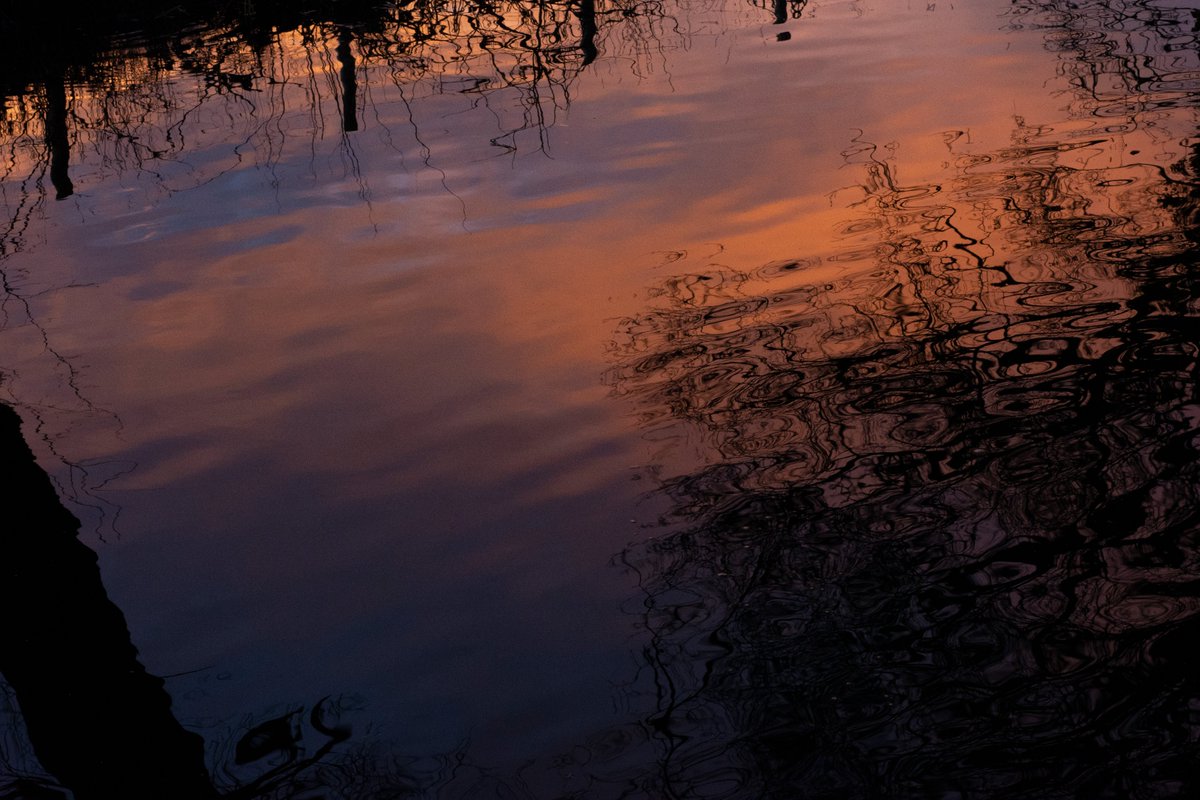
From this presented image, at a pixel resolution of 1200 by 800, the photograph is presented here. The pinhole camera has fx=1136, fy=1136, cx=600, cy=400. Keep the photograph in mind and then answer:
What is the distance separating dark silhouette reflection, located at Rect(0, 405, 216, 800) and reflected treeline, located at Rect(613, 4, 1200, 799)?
153cm

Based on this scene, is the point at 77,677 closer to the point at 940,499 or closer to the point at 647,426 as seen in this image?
the point at 647,426

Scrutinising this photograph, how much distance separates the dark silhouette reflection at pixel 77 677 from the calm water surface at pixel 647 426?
0.03m

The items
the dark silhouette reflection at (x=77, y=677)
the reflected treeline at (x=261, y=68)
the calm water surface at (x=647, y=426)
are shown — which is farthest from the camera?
the reflected treeline at (x=261, y=68)

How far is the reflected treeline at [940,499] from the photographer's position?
10.1 feet

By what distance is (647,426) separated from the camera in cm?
484

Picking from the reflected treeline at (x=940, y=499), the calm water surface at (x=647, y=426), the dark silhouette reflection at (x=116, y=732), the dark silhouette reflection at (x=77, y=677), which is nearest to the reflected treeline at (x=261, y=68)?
the calm water surface at (x=647, y=426)

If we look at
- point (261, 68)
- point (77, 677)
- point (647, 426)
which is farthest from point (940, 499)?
point (261, 68)

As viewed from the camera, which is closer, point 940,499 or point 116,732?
point 116,732

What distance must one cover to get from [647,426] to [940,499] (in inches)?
51.0

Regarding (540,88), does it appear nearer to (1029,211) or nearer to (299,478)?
(1029,211)

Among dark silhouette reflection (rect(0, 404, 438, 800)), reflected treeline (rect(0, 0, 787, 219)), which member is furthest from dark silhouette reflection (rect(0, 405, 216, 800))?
reflected treeline (rect(0, 0, 787, 219))

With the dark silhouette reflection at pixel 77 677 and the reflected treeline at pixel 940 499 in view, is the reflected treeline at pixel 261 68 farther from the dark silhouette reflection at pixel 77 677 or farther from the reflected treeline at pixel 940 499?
the dark silhouette reflection at pixel 77 677

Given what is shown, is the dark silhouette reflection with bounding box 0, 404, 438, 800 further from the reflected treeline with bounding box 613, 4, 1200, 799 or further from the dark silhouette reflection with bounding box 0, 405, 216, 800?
the reflected treeline with bounding box 613, 4, 1200, 799

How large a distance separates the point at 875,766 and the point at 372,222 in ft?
17.5
